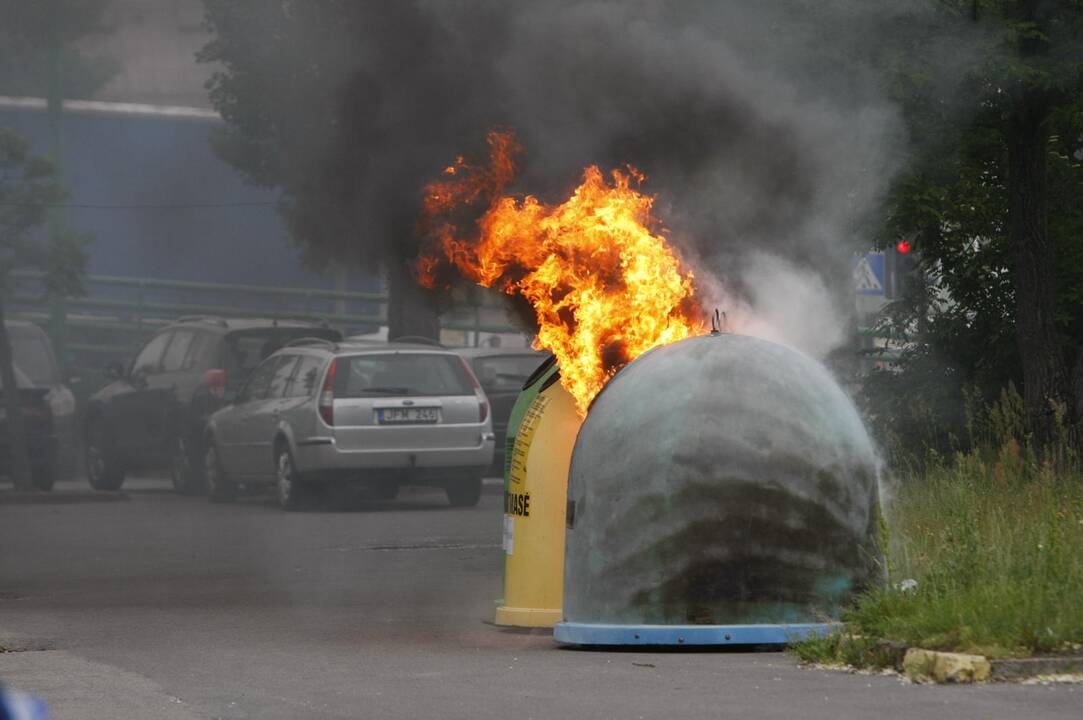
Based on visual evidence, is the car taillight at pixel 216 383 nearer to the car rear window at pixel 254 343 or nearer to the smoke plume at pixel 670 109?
the car rear window at pixel 254 343

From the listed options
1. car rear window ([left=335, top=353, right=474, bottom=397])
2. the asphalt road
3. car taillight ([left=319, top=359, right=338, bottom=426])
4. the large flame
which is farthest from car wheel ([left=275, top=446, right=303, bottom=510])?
the large flame

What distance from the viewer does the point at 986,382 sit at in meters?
17.3

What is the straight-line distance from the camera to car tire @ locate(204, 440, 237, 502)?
20.8m

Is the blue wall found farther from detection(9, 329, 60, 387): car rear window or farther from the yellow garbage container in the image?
the yellow garbage container

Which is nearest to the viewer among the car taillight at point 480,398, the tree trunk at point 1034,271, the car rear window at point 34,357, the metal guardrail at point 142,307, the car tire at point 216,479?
the tree trunk at point 1034,271

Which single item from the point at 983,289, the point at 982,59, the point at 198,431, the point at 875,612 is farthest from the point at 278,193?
the point at 875,612

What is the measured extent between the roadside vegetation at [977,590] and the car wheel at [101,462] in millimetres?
14139

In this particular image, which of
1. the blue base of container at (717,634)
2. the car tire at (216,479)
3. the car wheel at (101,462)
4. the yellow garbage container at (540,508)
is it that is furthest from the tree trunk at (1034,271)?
the car wheel at (101,462)

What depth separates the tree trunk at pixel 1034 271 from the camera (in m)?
15.4

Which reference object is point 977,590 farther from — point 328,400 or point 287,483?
point 287,483

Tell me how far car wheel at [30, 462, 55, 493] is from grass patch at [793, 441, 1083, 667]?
1356 centimetres

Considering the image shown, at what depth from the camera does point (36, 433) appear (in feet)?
72.0

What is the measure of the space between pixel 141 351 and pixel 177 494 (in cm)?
183

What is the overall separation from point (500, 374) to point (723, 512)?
14.1 meters
